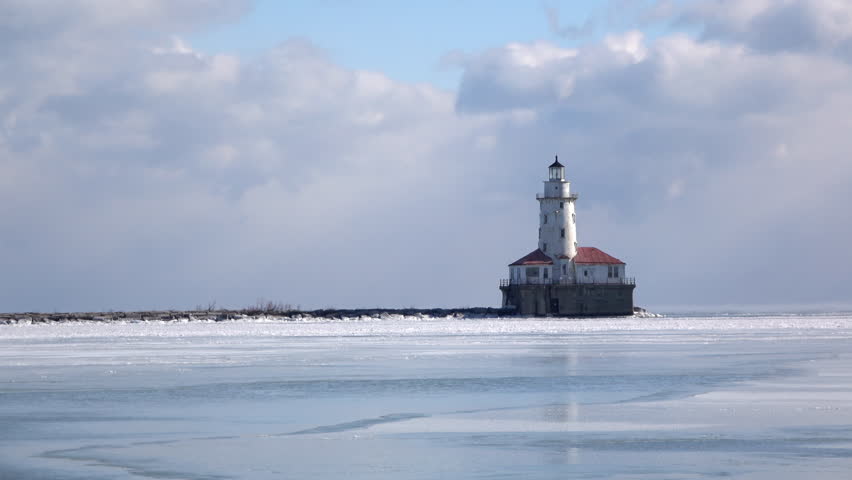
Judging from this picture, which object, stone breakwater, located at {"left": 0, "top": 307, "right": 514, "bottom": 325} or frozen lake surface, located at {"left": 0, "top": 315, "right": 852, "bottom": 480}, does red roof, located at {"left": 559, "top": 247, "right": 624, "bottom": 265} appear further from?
frozen lake surface, located at {"left": 0, "top": 315, "right": 852, "bottom": 480}

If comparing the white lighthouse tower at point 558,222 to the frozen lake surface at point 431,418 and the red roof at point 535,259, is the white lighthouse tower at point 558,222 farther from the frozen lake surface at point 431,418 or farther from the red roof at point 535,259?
the frozen lake surface at point 431,418

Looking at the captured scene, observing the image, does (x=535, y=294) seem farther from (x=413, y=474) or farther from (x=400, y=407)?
(x=413, y=474)

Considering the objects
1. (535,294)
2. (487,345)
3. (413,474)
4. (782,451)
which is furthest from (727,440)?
(535,294)

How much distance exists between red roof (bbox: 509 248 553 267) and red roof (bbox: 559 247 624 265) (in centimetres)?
106

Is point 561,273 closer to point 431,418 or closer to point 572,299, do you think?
point 572,299

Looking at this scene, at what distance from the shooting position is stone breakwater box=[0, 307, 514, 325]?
7488 cm

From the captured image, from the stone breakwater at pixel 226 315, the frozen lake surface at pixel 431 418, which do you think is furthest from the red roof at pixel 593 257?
Result: the frozen lake surface at pixel 431 418

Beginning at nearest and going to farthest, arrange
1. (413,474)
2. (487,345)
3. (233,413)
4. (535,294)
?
(413,474)
(233,413)
(487,345)
(535,294)

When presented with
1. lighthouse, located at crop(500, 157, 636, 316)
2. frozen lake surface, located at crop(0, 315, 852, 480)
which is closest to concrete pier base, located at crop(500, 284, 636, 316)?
lighthouse, located at crop(500, 157, 636, 316)

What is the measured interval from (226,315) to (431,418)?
217ft

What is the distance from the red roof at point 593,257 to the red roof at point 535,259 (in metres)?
1.06

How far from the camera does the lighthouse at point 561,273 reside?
254ft

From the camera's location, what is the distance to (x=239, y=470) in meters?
11.0

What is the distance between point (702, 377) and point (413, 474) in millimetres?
11064
